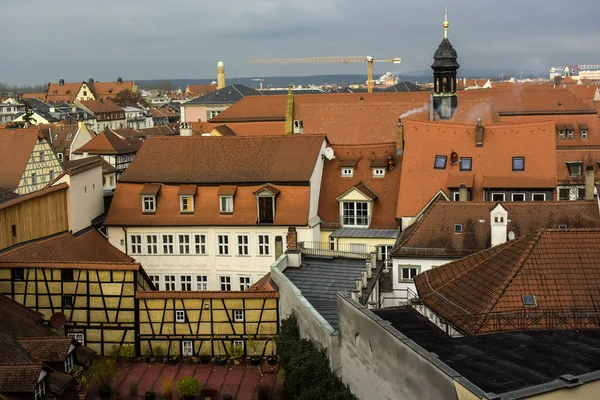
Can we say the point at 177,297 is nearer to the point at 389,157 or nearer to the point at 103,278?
the point at 103,278

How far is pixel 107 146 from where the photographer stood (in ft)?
291

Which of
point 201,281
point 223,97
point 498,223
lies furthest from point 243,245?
point 223,97

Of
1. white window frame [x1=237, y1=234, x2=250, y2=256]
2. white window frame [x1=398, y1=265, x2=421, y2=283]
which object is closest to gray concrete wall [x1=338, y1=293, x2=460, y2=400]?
white window frame [x1=398, y1=265, x2=421, y2=283]

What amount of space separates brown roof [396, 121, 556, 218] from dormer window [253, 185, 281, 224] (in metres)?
6.52

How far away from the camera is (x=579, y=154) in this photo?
216 ft

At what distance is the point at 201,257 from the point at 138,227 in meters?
3.77

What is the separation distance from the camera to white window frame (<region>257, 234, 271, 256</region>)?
4225 cm

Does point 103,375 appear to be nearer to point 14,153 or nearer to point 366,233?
point 366,233

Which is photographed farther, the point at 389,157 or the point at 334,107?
the point at 334,107

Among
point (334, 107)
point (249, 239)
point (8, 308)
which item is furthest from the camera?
point (334, 107)

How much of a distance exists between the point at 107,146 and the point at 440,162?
53.8 m

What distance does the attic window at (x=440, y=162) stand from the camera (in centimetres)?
4331

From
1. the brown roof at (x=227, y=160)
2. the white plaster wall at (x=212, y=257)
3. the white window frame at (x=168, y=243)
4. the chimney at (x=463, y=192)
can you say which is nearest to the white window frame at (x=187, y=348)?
the white plaster wall at (x=212, y=257)

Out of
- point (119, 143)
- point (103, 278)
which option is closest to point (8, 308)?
point (103, 278)
